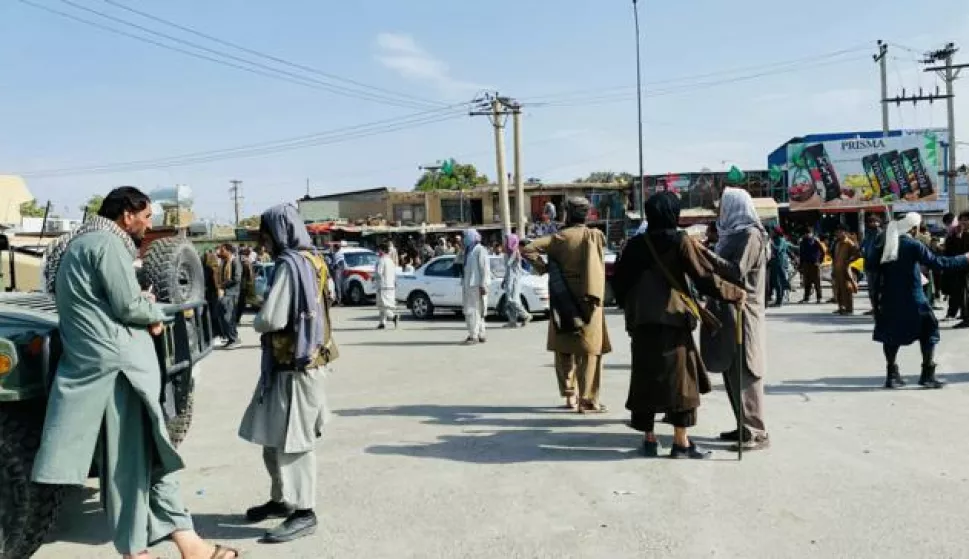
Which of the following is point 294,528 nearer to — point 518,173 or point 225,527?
point 225,527

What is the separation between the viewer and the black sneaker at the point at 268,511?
476cm

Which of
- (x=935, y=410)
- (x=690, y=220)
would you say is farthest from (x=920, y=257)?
(x=690, y=220)

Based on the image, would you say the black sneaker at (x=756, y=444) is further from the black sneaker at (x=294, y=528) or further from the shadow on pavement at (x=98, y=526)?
the shadow on pavement at (x=98, y=526)

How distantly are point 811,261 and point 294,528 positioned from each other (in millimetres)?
16478

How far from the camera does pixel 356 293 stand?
2373 centimetres

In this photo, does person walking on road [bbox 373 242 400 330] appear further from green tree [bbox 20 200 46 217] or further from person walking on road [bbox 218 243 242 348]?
green tree [bbox 20 200 46 217]

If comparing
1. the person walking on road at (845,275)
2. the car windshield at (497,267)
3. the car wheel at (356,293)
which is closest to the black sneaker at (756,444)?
the person walking on road at (845,275)

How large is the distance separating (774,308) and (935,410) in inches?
421

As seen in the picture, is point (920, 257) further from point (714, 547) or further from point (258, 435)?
point (258, 435)

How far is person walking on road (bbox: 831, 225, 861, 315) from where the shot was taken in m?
15.4

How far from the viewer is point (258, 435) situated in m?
4.47

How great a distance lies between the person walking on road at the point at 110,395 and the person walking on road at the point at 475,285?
30.1ft

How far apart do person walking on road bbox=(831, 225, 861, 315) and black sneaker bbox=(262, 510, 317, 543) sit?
1341 cm

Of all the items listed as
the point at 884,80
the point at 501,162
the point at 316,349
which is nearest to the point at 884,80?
the point at 884,80
